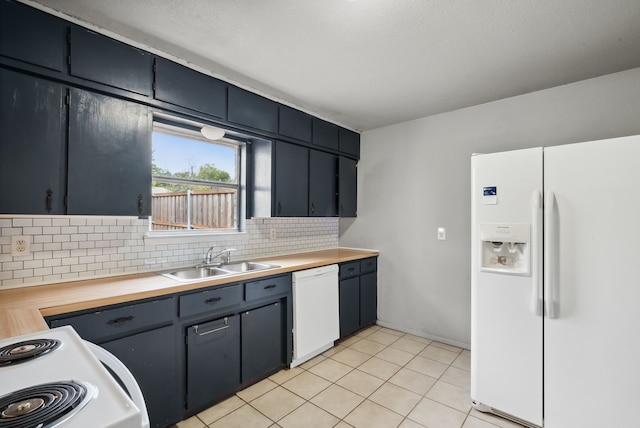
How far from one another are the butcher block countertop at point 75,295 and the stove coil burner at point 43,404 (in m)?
0.62

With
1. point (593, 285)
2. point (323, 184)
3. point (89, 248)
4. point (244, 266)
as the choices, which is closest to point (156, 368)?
point (89, 248)

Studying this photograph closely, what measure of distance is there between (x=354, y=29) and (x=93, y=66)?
1.57m

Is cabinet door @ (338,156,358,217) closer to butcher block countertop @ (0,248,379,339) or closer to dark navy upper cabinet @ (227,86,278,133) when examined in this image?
dark navy upper cabinet @ (227,86,278,133)

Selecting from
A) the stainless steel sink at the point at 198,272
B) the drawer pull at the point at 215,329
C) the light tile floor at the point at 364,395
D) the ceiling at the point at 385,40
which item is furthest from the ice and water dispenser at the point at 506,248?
the stainless steel sink at the point at 198,272

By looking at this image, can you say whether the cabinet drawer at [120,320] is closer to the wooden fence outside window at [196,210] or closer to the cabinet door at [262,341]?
the cabinet door at [262,341]

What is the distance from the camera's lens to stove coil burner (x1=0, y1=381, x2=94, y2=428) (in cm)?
64

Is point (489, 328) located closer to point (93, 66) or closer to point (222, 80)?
point (222, 80)

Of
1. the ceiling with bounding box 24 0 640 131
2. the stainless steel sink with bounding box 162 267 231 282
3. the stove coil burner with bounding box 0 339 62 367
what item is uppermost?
the ceiling with bounding box 24 0 640 131

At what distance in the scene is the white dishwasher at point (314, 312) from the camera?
8.99 ft

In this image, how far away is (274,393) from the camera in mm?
2359

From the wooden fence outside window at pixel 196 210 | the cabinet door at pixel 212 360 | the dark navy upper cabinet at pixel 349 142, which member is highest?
the dark navy upper cabinet at pixel 349 142

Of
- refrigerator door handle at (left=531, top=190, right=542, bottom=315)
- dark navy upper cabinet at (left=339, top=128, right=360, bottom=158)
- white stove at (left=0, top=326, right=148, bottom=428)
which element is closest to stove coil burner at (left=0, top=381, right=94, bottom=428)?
white stove at (left=0, top=326, right=148, bottom=428)

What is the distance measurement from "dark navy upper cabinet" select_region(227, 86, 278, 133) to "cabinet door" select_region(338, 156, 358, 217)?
3.72ft

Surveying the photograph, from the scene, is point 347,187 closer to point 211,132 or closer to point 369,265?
point 369,265
